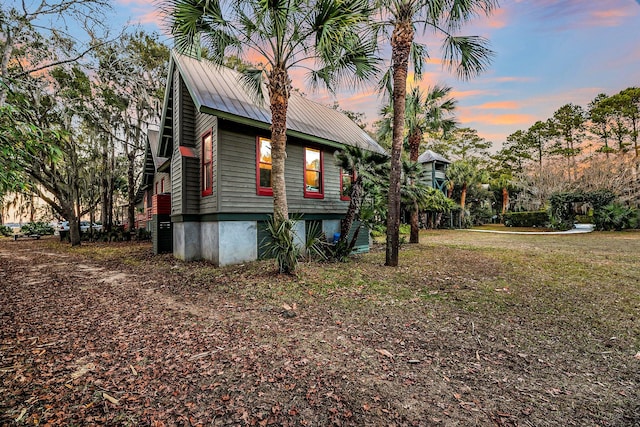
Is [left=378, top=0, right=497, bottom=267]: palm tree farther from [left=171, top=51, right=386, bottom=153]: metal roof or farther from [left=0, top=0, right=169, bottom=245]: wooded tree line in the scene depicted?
[left=0, top=0, right=169, bottom=245]: wooded tree line

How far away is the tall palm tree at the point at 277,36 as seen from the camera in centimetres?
588

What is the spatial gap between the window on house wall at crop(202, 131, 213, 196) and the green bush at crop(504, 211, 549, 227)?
25.7 m

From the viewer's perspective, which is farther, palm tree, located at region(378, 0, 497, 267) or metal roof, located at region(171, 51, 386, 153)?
metal roof, located at region(171, 51, 386, 153)

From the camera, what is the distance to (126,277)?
7090 mm

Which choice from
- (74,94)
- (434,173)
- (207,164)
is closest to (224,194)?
(207,164)

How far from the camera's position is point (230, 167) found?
856 centimetres

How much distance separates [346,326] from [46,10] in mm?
13413

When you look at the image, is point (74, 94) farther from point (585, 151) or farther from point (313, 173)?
point (585, 151)

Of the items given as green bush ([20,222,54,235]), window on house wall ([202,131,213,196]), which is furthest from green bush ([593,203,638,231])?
green bush ([20,222,54,235])

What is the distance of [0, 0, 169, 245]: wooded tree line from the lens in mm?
8555

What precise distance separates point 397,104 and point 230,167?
16.8 feet

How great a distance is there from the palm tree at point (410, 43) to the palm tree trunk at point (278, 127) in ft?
9.97

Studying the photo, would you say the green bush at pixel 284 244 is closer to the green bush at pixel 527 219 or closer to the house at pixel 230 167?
the house at pixel 230 167

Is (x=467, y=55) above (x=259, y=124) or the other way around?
above
